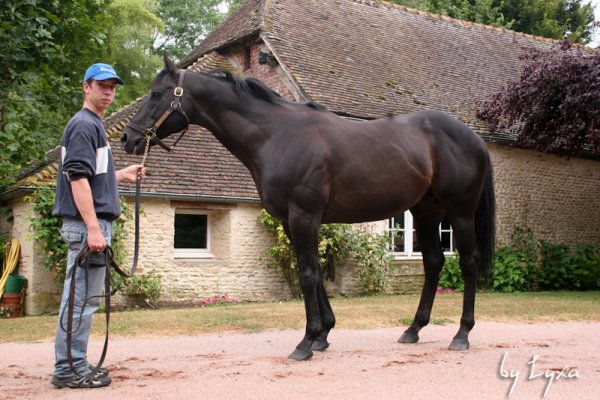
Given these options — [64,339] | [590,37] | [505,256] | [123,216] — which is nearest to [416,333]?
[64,339]

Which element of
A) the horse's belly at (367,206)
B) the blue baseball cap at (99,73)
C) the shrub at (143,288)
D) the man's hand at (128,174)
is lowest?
the shrub at (143,288)

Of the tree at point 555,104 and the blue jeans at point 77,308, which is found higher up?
the tree at point 555,104

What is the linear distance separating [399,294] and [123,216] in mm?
6472

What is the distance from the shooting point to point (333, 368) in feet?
17.2

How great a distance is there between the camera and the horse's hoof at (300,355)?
5.59m

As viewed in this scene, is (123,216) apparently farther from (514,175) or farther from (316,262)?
(514,175)

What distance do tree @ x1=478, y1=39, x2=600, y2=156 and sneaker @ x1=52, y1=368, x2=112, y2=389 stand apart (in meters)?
11.9

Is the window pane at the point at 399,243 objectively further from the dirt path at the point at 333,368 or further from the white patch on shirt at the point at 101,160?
the white patch on shirt at the point at 101,160

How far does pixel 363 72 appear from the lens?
56.5 ft

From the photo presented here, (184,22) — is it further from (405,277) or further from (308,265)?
(308,265)

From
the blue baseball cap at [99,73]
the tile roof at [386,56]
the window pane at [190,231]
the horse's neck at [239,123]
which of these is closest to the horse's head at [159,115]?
the horse's neck at [239,123]

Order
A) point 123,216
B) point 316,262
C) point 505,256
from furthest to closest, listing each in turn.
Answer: point 505,256 → point 123,216 → point 316,262

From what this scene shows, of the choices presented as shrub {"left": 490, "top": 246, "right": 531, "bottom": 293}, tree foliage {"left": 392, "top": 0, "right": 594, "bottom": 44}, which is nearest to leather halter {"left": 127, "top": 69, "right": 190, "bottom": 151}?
shrub {"left": 490, "top": 246, "right": 531, "bottom": 293}

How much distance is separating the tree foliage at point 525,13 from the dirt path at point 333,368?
25.9 m
